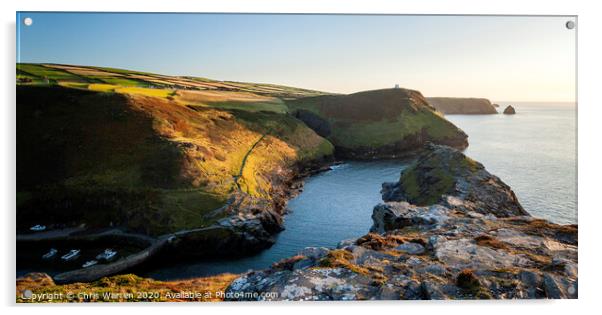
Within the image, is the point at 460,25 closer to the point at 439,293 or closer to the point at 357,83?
the point at 357,83

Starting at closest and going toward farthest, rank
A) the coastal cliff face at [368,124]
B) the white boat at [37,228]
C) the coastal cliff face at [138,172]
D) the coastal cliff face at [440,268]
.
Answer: the coastal cliff face at [440,268] < the white boat at [37,228] < the coastal cliff face at [138,172] < the coastal cliff face at [368,124]

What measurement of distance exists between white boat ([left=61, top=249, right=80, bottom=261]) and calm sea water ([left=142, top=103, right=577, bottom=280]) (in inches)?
178

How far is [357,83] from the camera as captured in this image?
2273 cm

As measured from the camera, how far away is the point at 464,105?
1147 inches

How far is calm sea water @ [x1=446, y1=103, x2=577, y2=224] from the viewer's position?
61.2 feet

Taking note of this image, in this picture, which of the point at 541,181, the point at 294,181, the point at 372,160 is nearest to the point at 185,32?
the point at 541,181

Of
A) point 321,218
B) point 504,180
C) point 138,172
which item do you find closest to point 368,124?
point 321,218

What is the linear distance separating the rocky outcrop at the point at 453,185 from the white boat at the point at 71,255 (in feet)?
90.3

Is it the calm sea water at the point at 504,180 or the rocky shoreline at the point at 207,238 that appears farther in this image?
the rocky shoreline at the point at 207,238

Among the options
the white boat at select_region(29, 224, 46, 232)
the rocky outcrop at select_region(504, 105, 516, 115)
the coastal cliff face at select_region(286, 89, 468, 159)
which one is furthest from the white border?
the coastal cliff face at select_region(286, 89, 468, 159)

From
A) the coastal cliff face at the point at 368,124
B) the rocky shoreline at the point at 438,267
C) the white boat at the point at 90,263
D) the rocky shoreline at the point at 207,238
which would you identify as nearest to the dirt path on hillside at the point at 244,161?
the rocky shoreline at the point at 207,238

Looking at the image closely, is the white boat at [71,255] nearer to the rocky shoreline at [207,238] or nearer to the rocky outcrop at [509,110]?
the rocky shoreline at [207,238]

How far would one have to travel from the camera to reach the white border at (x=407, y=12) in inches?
610

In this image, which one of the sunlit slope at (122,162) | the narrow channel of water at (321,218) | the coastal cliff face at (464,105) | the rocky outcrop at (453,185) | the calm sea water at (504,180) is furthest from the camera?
the rocky outcrop at (453,185)
